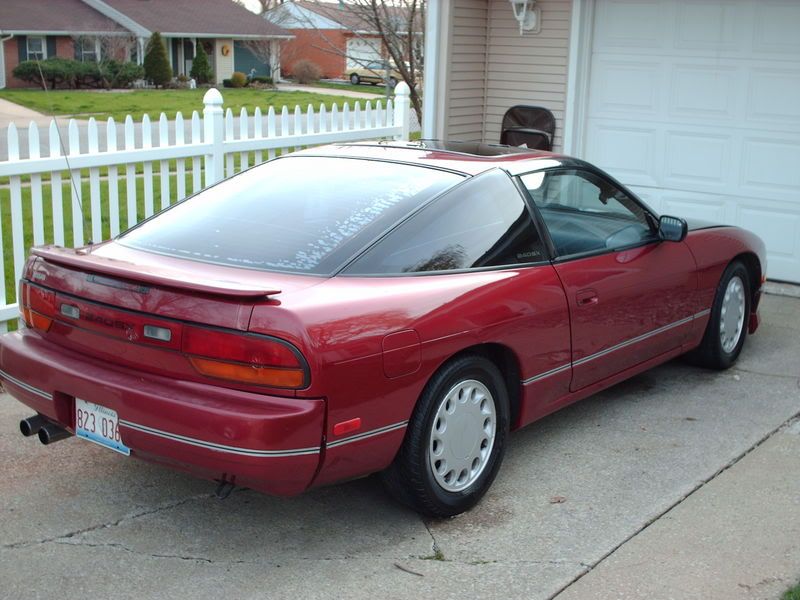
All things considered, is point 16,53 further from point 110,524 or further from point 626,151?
point 110,524

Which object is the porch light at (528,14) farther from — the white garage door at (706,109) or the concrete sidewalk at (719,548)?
the concrete sidewalk at (719,548)

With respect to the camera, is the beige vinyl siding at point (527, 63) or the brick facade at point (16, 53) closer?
the beige vinyl siding at point (527, 63)

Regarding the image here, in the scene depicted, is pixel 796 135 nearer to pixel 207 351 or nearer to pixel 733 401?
pixel 733 401

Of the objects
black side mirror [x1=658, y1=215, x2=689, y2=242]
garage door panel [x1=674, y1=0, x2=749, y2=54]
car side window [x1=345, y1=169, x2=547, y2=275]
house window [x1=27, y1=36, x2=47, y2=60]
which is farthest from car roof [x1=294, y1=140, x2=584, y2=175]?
house window [x1=27, y1=36, x2=47, y2=60]

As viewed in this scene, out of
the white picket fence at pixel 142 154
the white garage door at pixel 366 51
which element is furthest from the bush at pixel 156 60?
the white picket fence at pixel 142 154

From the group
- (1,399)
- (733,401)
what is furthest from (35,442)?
(733,401)

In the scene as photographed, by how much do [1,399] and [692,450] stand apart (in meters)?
3.78

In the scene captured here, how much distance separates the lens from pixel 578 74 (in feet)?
31.9

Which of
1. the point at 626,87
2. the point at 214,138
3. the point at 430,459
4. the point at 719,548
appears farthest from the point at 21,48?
the point at 719,548

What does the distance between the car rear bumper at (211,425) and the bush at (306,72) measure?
4967 cm

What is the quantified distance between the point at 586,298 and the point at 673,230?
969mm

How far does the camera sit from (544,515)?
4445 millimetres

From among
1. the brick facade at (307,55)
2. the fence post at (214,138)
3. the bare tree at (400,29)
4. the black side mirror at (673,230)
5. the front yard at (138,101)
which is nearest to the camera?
the black side mirror at (673,230)

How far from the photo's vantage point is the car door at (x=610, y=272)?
5.02 meters
